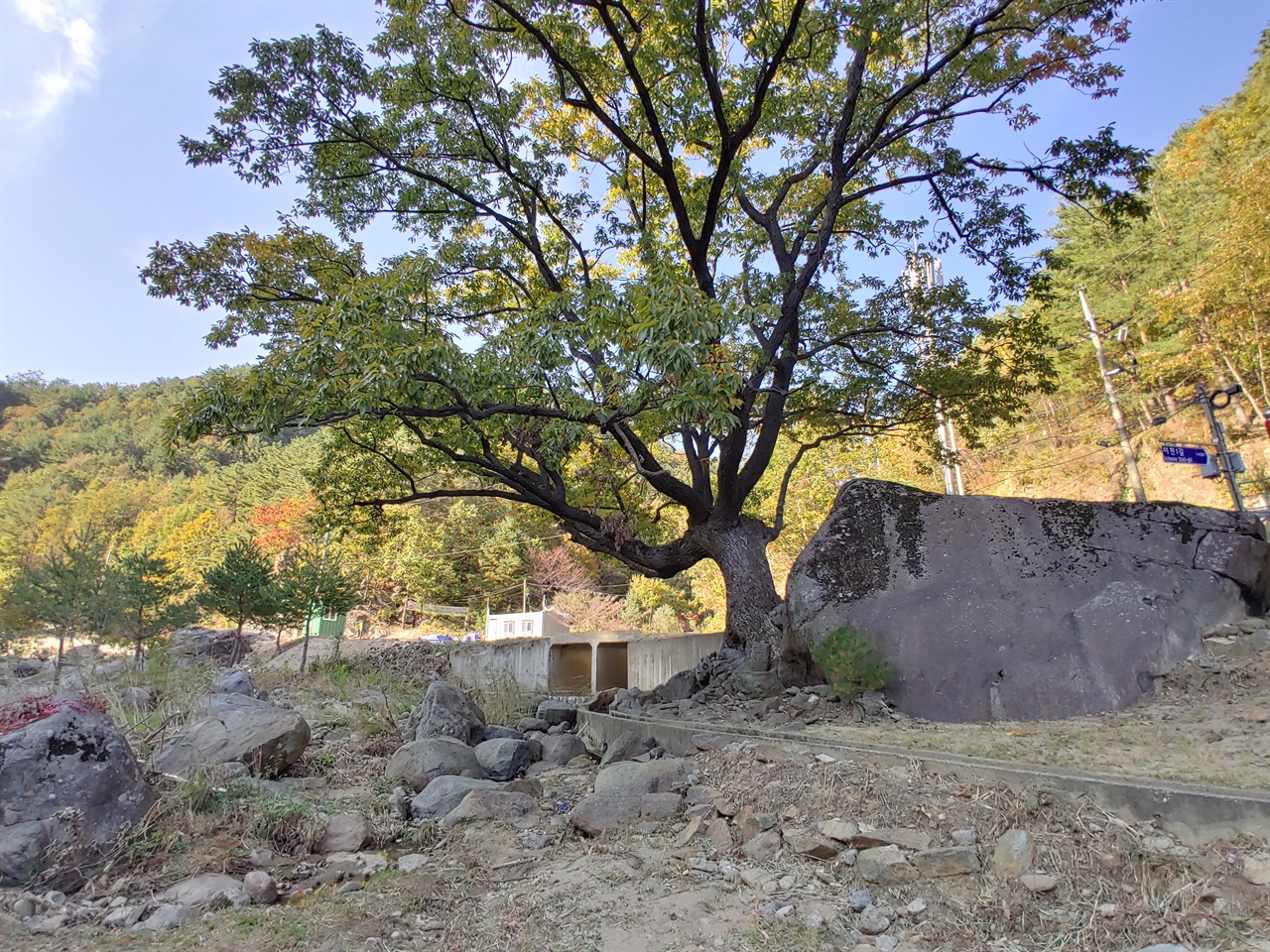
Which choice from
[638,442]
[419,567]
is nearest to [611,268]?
[638,442]

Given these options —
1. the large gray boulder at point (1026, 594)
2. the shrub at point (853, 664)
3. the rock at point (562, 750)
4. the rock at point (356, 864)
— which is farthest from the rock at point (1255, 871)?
the rock at point (562, 750)

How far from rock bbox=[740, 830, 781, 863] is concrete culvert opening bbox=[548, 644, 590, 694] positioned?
492 inches

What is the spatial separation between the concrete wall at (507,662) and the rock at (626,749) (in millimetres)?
9222

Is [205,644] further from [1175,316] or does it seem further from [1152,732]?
[1175,316]

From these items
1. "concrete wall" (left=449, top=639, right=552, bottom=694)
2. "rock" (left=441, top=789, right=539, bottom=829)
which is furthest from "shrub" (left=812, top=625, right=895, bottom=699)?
"concrete wall" (left=449, top=639, right=552, bottom=694)

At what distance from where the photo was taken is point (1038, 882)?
2635 mm

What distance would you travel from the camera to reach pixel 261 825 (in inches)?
160

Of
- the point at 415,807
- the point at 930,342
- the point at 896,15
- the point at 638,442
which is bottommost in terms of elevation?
the point at 415,807

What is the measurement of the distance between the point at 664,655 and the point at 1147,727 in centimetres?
851

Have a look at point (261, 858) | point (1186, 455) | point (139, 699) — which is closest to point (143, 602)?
point (139, 699)

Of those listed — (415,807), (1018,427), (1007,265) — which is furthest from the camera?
(1018,427)

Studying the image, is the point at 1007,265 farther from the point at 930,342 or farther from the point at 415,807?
the point at 415,807

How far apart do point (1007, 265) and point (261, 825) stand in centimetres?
957

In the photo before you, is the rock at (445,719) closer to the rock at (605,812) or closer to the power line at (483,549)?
the rock at (605,812)
